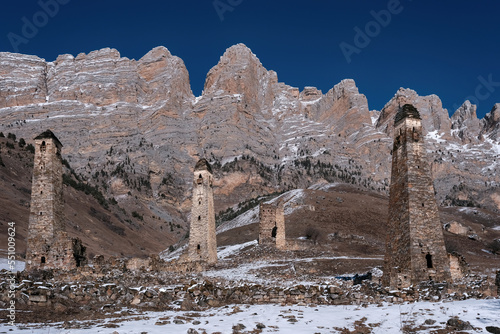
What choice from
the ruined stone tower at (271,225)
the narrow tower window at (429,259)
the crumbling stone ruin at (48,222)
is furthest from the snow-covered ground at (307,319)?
the ruined stone tower at (271,225)

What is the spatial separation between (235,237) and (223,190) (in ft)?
291

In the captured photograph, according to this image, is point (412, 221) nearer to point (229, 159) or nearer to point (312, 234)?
point (312, 234)

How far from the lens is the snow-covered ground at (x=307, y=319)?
11.1m

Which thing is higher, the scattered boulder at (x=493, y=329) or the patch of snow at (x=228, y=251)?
the patch of snow at (x=228, y=251)

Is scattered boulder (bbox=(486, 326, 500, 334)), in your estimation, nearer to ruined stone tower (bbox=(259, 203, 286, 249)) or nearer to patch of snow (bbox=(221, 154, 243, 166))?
ruined stone tower (bbox=(259, 203, 286, 249))

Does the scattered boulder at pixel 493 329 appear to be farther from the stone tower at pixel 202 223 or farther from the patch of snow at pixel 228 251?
the patch of snow at pixel 228 251

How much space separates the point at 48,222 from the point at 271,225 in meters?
19.6

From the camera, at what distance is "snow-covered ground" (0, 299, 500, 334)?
11.1 metres

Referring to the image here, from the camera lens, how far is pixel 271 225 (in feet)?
131

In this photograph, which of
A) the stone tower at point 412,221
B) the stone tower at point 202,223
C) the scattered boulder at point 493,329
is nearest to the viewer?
the scattered boulder at point 493,329

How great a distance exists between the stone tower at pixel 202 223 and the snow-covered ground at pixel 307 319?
766 inches

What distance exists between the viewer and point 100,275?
23281 mm

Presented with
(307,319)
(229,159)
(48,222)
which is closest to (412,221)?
(307,319)

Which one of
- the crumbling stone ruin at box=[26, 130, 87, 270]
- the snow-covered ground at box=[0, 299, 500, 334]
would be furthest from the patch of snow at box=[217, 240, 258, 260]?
the snow-covered ground at box=[0, 299, 500, 334]
